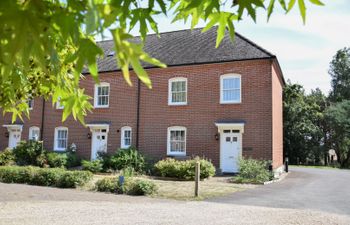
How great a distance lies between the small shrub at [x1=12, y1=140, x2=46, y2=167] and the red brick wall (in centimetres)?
249

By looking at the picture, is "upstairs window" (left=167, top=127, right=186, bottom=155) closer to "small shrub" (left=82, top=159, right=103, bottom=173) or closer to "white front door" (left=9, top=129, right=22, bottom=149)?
"small shrub" (left=82, top=159, right=103, bottom=173)

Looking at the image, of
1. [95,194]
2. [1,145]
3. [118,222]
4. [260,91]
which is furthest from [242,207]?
[1,145]

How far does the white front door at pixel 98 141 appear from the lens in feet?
84.2

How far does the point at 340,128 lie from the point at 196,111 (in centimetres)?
3162

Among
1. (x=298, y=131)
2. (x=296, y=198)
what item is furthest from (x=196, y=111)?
(x=298, y=131)

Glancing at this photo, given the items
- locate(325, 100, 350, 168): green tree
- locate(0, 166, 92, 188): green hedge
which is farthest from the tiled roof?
locate(325, 100, 350, 168): green tree

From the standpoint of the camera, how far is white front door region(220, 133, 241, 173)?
21.4m

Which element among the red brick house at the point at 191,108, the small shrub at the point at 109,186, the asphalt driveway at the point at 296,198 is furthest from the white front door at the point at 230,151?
the small shrub at the point at 109,186

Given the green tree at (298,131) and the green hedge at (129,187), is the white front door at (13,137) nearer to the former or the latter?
the green hedge at (129,187)

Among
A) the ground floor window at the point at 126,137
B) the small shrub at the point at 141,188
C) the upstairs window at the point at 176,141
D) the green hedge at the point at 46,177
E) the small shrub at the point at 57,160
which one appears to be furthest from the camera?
the ground floor window at the point at 126,137

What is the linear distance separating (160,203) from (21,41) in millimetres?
10231

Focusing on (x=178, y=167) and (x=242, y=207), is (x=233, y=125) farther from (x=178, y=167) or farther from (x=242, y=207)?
(x=242, y=207)

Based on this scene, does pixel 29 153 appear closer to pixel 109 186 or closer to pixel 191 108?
pixel 191 108

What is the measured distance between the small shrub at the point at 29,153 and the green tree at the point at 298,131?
29.6 m
